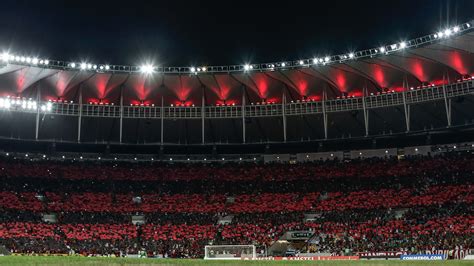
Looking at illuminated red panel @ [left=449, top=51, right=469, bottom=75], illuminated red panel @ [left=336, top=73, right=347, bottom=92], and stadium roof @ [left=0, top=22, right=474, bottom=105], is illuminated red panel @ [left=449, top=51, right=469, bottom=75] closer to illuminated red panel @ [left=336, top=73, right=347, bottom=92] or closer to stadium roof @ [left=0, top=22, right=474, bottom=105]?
stadium roof @ [left=0, top=22, right=474, bottom=105]

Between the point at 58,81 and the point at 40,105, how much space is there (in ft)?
12.2

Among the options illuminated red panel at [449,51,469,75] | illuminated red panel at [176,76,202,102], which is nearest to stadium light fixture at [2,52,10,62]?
illuminated red panel at [176,76,202,102]

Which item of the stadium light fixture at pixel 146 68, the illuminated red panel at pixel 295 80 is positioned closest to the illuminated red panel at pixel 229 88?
the illuminated red panel at pixel 295 80

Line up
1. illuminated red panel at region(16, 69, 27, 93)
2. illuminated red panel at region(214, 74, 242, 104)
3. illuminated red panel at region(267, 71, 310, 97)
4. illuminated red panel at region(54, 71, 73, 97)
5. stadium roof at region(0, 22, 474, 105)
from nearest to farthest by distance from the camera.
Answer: stadium roof at region(0, 22, 474, 105), illuminated red panel at region(16, 69, 27, 93), illuminated red panel at region(54, 71, 73, 97), illuminated red panel at region(267, 71, 310, 97), illuminated red panel at region(214, 74, 242, 104)

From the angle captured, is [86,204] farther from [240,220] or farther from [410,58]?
[410,58]

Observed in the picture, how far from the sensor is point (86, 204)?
6003cm

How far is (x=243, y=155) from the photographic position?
74750mm

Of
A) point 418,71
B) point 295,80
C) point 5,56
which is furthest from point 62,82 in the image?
point 418,71


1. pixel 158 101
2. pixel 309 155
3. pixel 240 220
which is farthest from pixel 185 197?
pixel 309 155

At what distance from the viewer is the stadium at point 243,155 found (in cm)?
5125

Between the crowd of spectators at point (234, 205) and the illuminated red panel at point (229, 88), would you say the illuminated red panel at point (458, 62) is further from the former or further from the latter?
the illuminated red panel at point (229, 88)

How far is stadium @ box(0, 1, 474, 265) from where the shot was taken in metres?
51.2

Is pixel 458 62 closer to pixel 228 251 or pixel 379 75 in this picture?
pixel 379 75

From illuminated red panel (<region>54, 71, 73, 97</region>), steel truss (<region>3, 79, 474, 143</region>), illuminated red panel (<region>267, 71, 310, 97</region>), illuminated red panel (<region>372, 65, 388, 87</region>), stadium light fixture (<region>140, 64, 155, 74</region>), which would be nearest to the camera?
illuminated red panel (<region>372, 65, 388, 87</region>)
